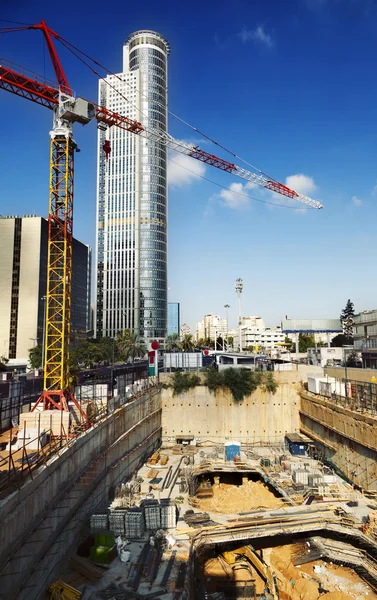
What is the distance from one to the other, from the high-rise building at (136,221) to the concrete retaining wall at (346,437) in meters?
107

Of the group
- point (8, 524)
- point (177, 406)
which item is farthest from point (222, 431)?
point (8, 524)

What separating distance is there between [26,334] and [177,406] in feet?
276

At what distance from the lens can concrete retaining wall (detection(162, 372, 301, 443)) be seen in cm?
4850

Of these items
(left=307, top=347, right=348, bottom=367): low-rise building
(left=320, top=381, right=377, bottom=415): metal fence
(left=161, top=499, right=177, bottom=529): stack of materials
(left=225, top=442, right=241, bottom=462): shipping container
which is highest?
(left=307, top=347, right=348, bottom=367): low-rise building

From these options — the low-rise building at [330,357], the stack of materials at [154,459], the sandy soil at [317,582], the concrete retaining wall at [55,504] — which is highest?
the low-rise building at [330,357]

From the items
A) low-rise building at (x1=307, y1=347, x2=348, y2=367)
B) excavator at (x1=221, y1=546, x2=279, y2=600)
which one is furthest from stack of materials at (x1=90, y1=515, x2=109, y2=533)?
low-rise building at (x1=307, y1=347, x2=348, y2=367)

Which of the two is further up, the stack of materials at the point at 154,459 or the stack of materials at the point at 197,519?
the stack of materials at the point at 197,519

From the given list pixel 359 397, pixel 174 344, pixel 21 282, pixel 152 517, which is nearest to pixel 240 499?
pixel 152 517

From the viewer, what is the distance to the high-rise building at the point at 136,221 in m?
146

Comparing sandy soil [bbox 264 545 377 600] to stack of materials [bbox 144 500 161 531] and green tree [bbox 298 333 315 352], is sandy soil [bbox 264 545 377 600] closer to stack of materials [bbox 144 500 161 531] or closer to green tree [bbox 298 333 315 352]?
stack of materials [bbox 144 500 161 531]

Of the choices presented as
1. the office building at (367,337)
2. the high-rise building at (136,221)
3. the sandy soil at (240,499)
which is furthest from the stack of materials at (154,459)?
the high-rise building at (136,221)

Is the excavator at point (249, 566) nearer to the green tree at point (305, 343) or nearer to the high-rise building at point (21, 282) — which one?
the green tree at point (305, 343)

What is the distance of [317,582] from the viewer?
21.2m

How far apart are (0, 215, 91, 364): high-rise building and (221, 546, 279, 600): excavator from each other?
345ft
